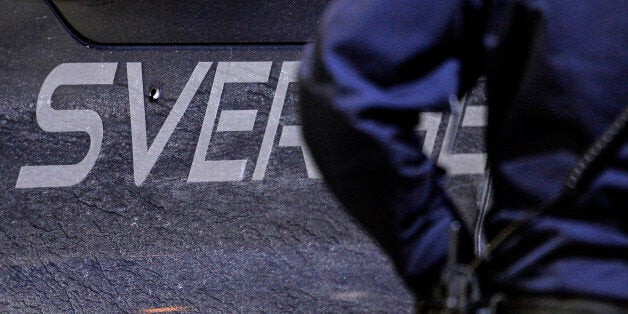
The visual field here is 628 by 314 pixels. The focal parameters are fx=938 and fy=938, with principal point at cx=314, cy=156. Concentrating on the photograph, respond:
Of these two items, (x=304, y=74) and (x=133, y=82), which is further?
(x=133, y=82)

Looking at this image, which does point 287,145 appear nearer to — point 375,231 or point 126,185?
point 126,185

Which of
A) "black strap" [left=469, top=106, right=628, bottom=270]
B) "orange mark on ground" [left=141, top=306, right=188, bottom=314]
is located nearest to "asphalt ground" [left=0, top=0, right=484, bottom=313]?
"orange mark on ground" [left=141, top=306, right=188, bottom=314]

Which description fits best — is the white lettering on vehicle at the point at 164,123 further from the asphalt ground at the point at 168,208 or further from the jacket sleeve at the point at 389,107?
the jacket sleeve at the point at 389,107

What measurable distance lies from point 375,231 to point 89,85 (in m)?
1.39

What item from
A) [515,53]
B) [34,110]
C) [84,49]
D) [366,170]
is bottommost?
[34,110]

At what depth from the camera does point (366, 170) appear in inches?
45.7

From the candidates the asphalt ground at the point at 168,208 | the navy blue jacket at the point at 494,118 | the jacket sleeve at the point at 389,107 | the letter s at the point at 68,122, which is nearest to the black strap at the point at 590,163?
the navy blue jacket at the point at 494,118

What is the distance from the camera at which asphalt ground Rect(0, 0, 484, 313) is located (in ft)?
7.95

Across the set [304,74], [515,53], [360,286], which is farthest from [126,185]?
[515,53]

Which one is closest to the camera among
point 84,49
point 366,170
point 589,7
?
point 589,7

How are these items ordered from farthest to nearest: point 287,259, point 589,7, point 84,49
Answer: point 287,259 → point 84,49 → point 589,7

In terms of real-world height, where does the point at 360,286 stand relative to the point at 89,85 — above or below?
below

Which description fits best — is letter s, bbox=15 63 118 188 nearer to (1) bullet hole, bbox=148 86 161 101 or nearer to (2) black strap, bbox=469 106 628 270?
(1) bullet hole, bbox=148 86 161 101

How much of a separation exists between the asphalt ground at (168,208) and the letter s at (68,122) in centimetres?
1
